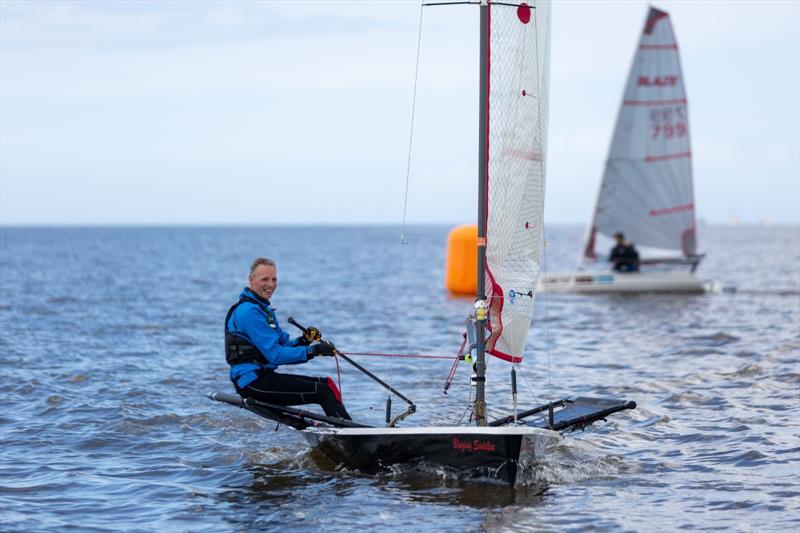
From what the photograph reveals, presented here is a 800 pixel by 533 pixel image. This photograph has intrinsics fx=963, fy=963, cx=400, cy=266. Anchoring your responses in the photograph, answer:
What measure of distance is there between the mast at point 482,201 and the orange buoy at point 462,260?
17.6 meters

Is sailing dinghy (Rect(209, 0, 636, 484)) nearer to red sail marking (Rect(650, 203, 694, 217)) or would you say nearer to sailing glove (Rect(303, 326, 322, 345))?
sailing glove (Rect(303, 326, 322, 345))

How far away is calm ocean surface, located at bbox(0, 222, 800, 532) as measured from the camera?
8.29 meters

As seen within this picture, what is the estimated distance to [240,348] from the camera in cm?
912

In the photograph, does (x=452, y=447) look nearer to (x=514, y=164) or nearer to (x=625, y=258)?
(x=514, y=164)

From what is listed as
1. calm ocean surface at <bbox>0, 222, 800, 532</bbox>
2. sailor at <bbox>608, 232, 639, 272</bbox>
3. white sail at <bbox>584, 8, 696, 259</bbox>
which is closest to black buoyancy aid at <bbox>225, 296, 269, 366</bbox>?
calm ocean surface at <bbox>0, 222, 800, 532</bbox>

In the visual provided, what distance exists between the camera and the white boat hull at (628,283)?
27.4m

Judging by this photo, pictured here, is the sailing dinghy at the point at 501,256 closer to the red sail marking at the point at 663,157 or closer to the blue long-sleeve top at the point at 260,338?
the blue long-sleeve top at the point at 260,338

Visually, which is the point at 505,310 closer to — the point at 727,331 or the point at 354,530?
the point at 354,530

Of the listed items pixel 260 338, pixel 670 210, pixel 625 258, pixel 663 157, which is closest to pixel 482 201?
pixel 260 338

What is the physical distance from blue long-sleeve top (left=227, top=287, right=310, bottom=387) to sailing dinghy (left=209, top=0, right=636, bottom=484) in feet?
0.82

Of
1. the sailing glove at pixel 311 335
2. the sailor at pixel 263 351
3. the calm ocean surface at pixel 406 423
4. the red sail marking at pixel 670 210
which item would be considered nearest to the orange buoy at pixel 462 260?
the calm ocean surface at pixel 406 423

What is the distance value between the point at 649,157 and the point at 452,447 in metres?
22.0

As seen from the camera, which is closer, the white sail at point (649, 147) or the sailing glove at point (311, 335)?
the sailing glove at point (311, 335)

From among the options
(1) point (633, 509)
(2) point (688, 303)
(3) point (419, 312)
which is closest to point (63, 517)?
(1) point (633, 509)
